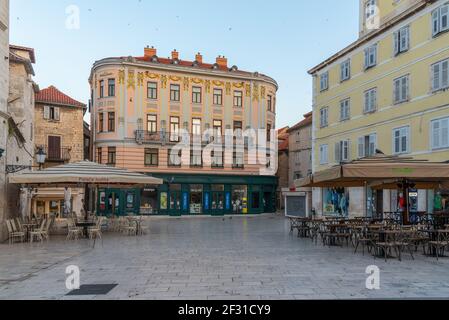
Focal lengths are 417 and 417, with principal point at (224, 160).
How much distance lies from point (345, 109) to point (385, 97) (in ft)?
15.1

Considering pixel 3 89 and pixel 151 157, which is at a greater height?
pixel 3 89

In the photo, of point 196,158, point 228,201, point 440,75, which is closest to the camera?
point 440,75

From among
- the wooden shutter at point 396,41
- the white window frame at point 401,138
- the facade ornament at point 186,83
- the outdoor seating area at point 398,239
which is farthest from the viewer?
the facade ornament at point 186,83

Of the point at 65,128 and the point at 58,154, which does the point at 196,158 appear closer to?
the point at 65,128

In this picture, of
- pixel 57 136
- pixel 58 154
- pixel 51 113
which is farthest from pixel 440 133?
pixel 51 113

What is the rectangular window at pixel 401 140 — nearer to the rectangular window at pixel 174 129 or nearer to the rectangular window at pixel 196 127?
the rectangular window at pixel 196 127

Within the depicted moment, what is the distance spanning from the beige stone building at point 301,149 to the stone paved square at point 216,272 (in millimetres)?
31415

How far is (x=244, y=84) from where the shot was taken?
4022 cm

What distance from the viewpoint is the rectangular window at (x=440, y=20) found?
20.1 meters

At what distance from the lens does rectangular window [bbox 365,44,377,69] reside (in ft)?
86.0

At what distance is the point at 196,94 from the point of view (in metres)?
38.8

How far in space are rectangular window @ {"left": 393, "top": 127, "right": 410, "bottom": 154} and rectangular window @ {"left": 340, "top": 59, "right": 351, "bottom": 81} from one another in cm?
671

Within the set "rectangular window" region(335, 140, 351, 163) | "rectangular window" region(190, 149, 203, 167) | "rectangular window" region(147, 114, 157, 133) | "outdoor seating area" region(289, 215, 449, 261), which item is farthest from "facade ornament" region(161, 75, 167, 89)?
"outdoor seating area" region(289, 215, 449, 261)

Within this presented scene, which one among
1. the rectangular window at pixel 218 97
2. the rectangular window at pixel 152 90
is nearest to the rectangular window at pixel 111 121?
the rectangular window at pixel 152 90
